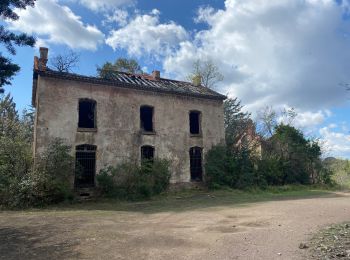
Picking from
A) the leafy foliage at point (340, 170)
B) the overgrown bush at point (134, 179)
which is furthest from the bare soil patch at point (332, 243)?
the leafy foliage at point (340, 170)

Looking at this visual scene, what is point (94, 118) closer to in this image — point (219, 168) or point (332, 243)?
point (219, 168)

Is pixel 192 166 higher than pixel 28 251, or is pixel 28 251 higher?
pixel 192 166

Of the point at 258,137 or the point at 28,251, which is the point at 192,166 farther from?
the point at 28,251

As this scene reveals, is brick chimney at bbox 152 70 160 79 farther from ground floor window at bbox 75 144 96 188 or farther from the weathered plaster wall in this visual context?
ground floor window at bbox 75 144 96 188

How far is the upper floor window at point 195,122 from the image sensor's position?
22.4 meters

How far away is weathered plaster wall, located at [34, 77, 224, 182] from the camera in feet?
56.8

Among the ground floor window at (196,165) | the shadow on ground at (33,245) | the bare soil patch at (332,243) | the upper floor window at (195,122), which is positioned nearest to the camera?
the bare soil patch at (332,243)

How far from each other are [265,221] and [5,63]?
8.76m

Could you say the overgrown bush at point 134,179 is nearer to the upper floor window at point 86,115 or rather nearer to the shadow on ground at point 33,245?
the upper floor window at point 86,115

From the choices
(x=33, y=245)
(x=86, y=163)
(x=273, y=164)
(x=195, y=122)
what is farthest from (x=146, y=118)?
Answer: (x=33, y=245)

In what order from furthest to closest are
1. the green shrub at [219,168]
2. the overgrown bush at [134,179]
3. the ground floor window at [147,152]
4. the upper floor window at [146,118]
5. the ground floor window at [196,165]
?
the ground floor window at [196,165] < the green shrub at [219,168] < the upper floor window at [146,118] < the ground floor window at [147,152] < the overgrown bush at [134,179]

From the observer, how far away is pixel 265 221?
10180 mm

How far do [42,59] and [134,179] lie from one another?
8126 mm

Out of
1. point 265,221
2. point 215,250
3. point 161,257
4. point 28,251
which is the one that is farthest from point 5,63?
point 265,221
